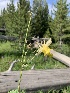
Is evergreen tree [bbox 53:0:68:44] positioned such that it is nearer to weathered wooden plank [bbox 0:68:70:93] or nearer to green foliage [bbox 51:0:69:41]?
green foliage [bbox 51:0:69:41]

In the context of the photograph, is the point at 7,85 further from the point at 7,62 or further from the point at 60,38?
the point at 60,38

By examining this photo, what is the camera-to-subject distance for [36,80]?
4.79m

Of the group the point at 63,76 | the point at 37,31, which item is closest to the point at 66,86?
the point at 63,76

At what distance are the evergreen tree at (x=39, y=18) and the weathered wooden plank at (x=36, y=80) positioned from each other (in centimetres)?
2449

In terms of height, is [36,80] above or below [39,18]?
below

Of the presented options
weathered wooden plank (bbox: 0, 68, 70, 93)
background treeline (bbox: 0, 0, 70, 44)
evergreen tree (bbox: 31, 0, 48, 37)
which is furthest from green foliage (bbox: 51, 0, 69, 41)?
weathered wooden plank (bbox: 0, 68, 70, 93)

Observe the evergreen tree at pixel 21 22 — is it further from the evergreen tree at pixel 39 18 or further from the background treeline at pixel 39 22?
the evergreen tree at pixel 39 18

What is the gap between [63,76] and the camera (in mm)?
5496


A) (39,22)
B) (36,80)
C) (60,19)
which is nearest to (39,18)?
(39,22)

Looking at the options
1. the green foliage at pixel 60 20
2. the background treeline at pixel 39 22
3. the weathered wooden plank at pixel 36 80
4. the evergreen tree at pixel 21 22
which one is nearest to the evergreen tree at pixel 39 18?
the background treeline at pixel 39 22

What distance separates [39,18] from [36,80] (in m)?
27.9

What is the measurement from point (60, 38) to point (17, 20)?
6.08m

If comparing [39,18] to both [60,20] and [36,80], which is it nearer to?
[60,20]

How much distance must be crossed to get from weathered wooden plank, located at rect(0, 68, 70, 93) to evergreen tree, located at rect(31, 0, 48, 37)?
24485 millimetres
